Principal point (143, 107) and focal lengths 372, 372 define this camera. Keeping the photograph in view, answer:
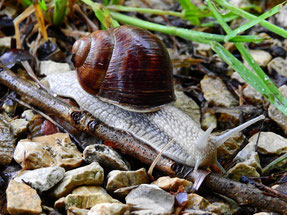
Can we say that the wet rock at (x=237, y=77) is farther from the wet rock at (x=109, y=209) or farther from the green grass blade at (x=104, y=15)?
the wet rock at (x=109, y=209)

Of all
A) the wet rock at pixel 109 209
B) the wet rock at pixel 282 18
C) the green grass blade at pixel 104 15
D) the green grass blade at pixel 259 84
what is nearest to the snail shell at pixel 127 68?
the green grass blade at pixel 104 15

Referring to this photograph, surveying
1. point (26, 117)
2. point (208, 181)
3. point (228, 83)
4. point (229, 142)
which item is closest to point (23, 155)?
point (26, 117)

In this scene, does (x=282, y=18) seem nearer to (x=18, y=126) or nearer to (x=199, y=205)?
(x=199, y=205)

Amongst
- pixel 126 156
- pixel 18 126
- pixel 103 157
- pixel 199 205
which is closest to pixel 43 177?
pixel 103 157

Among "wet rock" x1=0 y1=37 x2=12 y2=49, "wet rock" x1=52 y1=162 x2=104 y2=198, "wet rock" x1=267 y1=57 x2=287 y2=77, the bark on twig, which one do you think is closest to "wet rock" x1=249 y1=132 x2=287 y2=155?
the bark on twig

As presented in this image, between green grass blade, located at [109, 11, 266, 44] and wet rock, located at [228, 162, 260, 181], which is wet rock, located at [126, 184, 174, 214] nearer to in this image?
wet rock, located at [228, 162, 260, 181]

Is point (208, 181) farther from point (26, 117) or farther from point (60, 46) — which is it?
point (60, 46)
